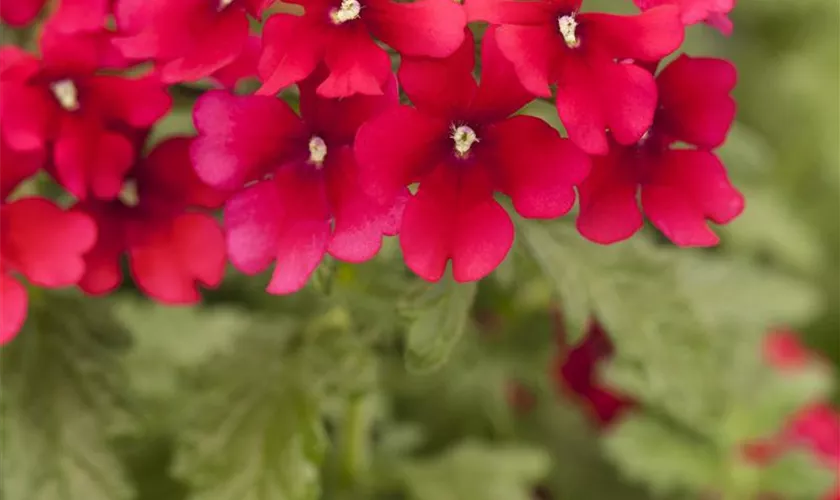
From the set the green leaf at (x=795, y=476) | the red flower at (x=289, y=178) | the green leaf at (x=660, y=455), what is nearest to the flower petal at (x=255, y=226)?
the red flower at (x=289, y=178)

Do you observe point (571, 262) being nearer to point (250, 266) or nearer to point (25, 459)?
point (250, 266)

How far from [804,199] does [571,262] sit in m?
1.16

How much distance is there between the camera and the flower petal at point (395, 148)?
2.03ft

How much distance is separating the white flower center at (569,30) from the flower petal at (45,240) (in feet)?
1.17

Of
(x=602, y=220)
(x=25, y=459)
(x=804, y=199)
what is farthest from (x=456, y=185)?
(x=804, y=199)

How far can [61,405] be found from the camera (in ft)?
2.85

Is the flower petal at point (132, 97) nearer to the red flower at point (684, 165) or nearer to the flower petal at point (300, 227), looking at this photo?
the flower petal at point (300, 227)

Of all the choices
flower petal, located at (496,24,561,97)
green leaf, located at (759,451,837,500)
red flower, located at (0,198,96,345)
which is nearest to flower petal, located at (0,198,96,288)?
red flower, located at (0,198,96,345)

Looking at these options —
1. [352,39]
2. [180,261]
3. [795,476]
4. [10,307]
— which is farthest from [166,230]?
[795,476]

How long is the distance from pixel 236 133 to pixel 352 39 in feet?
0.33

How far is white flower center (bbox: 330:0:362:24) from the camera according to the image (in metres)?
0.64

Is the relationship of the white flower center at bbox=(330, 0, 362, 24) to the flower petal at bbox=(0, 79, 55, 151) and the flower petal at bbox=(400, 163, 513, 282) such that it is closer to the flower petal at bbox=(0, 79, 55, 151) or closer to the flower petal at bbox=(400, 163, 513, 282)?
the flower petal at bbox=(400, 163, 513, 282)

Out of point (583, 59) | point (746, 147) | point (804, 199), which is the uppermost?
point (583, 59)

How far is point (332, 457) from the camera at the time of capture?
3.82 ft
